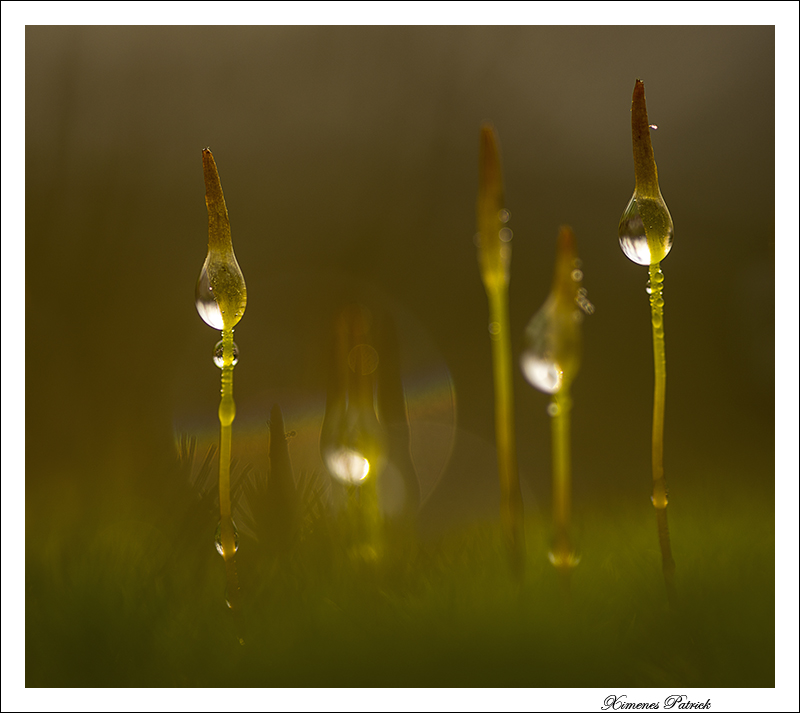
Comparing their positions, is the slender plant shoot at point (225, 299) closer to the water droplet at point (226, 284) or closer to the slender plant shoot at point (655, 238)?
the water droplet at point (226, 284)

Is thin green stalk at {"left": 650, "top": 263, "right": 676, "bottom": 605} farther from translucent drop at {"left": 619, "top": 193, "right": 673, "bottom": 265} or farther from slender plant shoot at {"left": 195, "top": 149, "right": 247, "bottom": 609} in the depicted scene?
slender plant shoot at {"left": 195, "top": 149, "right": 247, "bottom": 609}

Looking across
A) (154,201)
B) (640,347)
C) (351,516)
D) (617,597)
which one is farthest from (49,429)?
(640,347)

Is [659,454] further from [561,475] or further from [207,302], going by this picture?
[207,302]

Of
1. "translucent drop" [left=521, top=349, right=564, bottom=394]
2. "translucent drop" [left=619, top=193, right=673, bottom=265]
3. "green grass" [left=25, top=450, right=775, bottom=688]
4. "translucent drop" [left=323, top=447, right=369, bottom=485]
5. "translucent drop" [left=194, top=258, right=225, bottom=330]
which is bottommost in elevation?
"green grass" [left=25, top=450, right=775, bottom=688]

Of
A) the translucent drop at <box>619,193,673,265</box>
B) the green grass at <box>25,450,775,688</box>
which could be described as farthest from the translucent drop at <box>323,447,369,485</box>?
the translucent drop at <box>619,193,673,265</box>

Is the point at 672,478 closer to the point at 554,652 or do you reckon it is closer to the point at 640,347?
the point at 554,652

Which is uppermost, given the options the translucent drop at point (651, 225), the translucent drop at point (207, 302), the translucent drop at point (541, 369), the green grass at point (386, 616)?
the translucent drop at point (651, 225)

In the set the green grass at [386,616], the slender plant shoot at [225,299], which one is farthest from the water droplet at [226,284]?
the green grass at [386,616]
